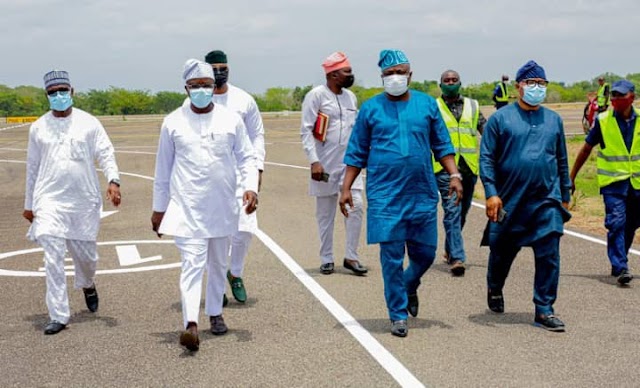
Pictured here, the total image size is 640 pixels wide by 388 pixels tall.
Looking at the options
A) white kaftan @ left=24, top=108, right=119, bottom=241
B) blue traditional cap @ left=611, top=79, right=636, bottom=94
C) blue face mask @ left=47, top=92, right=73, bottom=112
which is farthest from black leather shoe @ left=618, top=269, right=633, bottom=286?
blue face mask @ left=47, top=92, right=73, bottom=112

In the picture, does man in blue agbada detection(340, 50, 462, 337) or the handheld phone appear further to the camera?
the handheld phone

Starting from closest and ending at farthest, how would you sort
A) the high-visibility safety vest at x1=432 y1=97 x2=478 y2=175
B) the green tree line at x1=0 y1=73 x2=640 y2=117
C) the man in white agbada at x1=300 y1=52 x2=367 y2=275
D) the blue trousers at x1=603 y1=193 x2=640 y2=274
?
the blue trousers at x1=603 y1=193 x2=640 y2=274, the man in white agbada at x1=300 y1=52 x2=367 y2=275, the high-visibility safety vest at x1=432 y1=97 x2=478 y2=175, the green tree line at x1=0 y1=73 x2=640 y2=117

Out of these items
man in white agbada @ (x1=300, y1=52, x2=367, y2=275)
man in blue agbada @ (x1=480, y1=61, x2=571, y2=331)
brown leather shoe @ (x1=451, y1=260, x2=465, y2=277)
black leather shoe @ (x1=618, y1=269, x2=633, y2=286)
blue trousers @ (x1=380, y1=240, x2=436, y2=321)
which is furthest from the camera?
man in white agbada @ (x1=300, y1=52, x2=367, y2=275)

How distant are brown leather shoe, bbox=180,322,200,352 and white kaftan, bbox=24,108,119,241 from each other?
1.65 meters

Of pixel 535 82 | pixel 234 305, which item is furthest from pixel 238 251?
pixel 535 82

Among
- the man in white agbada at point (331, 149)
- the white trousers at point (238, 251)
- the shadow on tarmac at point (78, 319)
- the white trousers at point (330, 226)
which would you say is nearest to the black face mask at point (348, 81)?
the man in white agbada at point (331, 149)

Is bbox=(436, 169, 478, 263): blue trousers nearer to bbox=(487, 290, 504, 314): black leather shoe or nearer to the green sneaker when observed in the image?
bbox=(487, 290, 504, 314): black leather shoe

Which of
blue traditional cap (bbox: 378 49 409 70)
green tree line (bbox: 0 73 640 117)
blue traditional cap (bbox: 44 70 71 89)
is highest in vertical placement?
blue traditional cap (bbox: 378 49 409 70)

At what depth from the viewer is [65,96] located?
7.91 m

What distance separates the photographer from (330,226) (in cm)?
986

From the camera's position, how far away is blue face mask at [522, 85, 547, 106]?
7.50 meters

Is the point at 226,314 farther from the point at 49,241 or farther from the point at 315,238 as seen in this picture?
the point at 315,238

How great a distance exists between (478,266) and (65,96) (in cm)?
463

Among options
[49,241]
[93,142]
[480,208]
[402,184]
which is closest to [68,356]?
[49,241]
